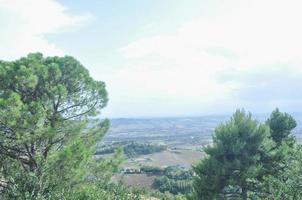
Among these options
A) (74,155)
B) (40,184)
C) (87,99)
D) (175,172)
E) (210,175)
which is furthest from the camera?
(175,172)

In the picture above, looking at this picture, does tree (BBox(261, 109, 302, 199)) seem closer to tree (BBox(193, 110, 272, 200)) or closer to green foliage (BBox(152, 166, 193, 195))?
tree (BBox(193, 110, 272, 200))

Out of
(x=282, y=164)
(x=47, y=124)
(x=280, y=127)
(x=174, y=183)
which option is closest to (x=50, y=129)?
(x=47, y=124)

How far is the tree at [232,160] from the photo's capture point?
20016mm

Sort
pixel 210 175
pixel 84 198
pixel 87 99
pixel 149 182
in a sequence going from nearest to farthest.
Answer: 1. pixel 84 198
2. pixel 87 99
3. pixel 210 175
4. pixel 149 182

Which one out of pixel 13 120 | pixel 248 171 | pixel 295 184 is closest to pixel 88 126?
pixel 13 120

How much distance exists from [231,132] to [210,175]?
2.34 metres

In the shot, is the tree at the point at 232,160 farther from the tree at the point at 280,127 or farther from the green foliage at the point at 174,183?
the green foliage at the point at 174,183

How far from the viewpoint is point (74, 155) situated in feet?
52.7

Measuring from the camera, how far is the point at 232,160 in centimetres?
2033

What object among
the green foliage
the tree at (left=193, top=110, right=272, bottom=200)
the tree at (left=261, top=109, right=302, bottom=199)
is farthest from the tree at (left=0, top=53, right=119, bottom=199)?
the green foliage

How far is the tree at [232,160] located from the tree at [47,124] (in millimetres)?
5105

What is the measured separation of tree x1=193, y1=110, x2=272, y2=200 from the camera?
20016 mm

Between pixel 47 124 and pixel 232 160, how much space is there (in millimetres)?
9085

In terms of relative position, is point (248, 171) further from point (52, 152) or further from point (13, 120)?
point (13, 120)
